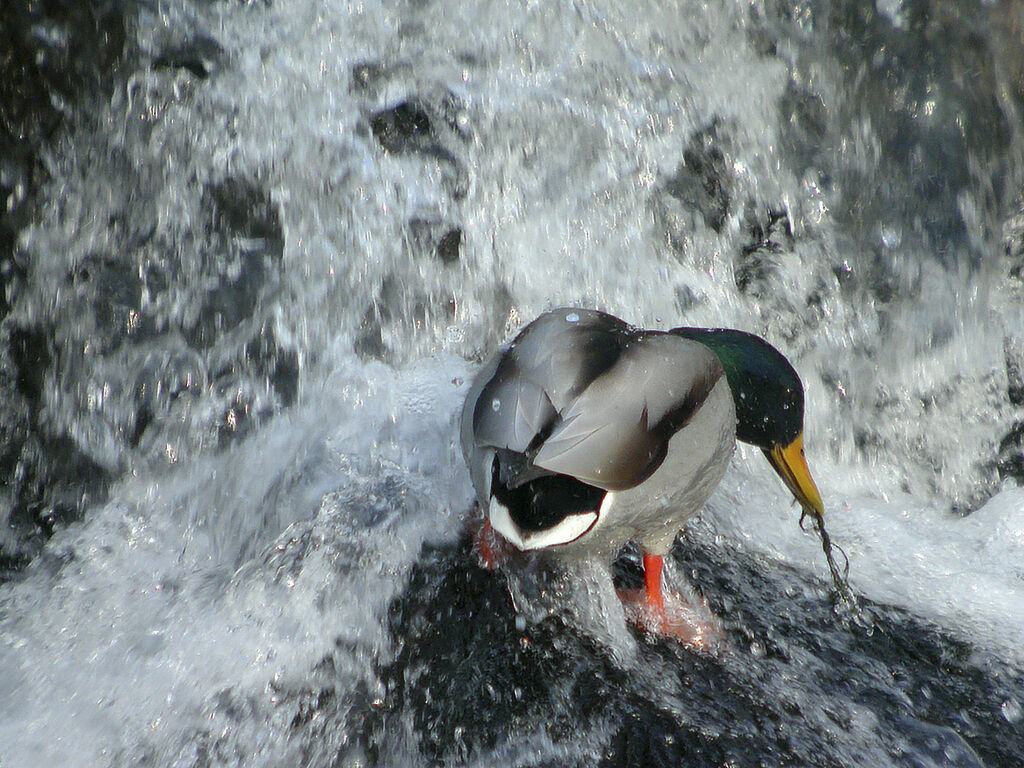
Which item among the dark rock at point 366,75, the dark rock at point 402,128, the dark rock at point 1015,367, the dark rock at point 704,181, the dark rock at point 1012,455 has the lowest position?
the dark rock at point 1012,455

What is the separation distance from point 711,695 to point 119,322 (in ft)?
7.13

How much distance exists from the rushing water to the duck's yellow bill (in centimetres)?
24

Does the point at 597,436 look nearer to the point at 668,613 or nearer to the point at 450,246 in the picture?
A: the point at 668,613

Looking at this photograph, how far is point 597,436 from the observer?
1.87 m

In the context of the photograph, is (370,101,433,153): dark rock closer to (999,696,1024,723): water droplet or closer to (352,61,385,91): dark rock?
(352,61,385,91): dark rock

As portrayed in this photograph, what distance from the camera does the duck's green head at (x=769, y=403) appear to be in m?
2.49

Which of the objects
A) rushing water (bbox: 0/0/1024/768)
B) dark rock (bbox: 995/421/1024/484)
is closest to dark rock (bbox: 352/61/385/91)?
rushing water (bbox: 0/0/1024/768)

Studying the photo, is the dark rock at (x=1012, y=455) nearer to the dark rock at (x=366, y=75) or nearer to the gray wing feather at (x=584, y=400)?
the gray wing feather at (x=584, y=400)

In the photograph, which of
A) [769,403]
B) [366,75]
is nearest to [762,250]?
[769,403]

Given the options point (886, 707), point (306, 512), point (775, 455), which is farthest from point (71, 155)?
point (886, 707)

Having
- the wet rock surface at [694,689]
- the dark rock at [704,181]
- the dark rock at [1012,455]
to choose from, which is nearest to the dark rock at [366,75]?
the dark rock at [704,181]

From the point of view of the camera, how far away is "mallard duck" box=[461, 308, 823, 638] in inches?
A: 73.3

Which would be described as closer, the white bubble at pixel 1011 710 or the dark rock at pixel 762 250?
the white bubble at pixel 1011 710

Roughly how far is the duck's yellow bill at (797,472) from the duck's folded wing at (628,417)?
0.41m
